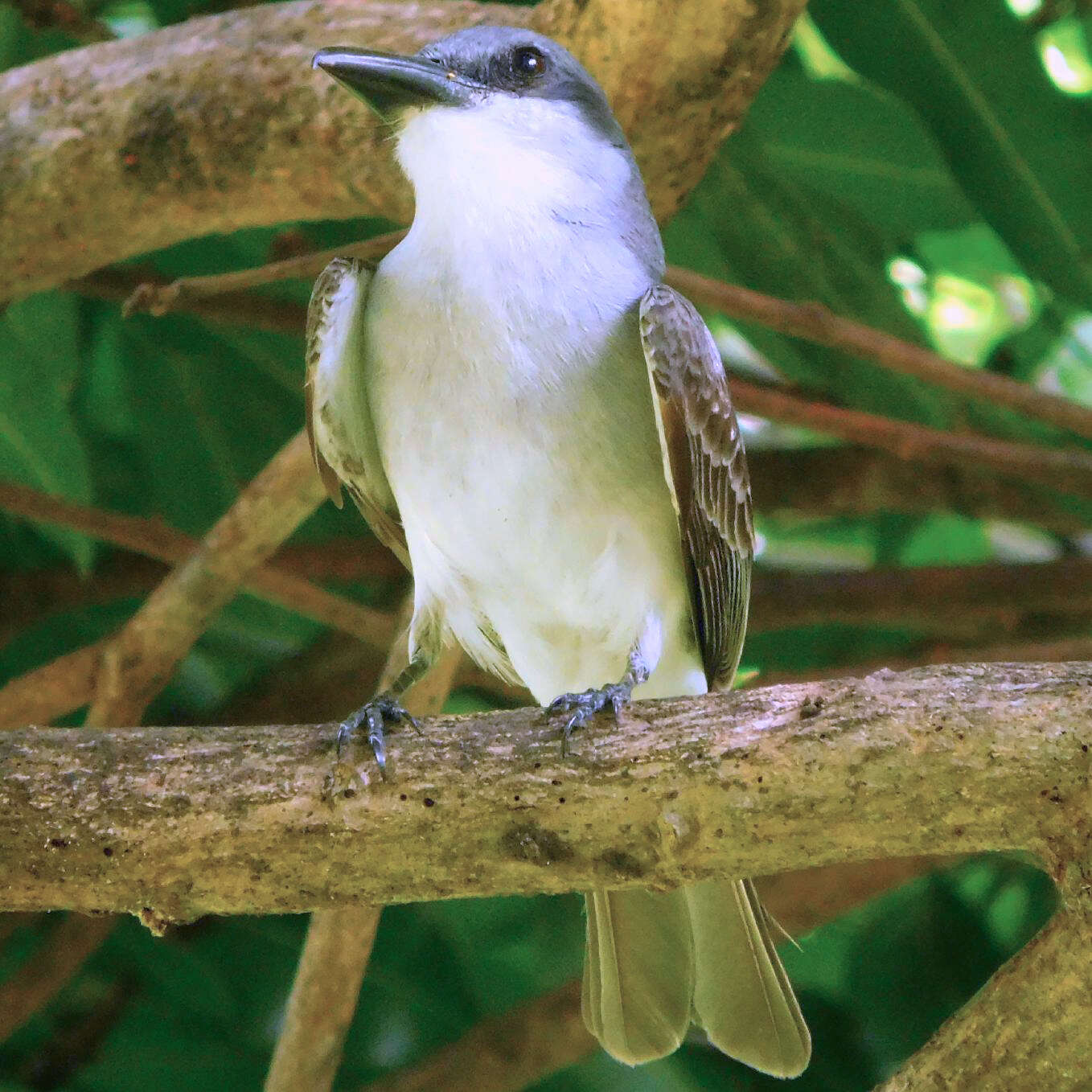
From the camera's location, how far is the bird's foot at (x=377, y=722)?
1.91 meters

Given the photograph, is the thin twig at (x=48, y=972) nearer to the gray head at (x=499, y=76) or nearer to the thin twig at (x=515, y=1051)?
the thin twig at (x=515, y=1051)

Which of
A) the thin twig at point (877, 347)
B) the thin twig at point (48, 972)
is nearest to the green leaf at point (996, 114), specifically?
the thin twig at point (877, 347)

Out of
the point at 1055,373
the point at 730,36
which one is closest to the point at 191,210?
the point at 730,36

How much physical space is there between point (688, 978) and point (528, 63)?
1.60 m

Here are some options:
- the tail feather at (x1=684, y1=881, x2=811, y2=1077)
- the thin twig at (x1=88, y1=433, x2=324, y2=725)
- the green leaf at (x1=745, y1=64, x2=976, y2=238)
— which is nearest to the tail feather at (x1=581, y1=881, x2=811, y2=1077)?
the tail feather at (x1=684, y1=881, x2=811, y2=1077)

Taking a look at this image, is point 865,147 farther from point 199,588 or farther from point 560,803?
point 560,803

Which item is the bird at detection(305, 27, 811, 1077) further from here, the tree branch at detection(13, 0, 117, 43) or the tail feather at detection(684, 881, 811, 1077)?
the tree branch at detection(13, 0, 117, 43)

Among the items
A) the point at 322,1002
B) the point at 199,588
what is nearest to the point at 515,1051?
the point at 322,1002

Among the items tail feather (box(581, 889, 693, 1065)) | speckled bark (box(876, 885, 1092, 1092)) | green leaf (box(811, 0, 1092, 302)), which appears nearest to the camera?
speckled bark (box(876, 885, 1092, 1092))

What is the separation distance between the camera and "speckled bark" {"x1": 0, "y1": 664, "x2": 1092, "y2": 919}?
1.77 m

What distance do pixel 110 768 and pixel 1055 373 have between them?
3.68 m

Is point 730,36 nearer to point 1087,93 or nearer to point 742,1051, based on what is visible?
point 1087,93

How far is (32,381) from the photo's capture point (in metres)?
3.42

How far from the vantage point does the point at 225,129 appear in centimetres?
278
